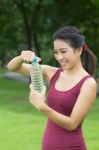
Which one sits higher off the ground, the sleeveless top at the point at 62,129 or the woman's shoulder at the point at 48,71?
the woman's shoulder at the point at 48,71

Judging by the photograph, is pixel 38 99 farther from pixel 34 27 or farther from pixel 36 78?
pixel 34 27

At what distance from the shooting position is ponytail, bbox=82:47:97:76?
3.43 m

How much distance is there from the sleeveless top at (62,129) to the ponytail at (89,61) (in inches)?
7.3

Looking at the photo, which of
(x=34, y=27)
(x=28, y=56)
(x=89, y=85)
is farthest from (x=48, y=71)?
(x=34, y=27)

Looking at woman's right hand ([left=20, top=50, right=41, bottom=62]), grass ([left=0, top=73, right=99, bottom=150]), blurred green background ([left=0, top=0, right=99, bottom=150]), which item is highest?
woman's right hand ([left=20, top=50, right=41, bottom=62])

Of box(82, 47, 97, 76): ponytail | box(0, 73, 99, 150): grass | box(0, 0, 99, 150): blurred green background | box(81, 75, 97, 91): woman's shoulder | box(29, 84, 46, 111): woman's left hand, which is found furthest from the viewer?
box(0, 0, 99, 150): blurred green background

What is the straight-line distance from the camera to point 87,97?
10.4ft

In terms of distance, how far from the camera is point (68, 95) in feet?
10.6

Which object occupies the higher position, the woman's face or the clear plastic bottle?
the woman's face

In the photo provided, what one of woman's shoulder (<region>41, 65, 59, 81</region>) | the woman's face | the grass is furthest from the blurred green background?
the woman's face

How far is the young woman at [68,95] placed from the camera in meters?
3.16

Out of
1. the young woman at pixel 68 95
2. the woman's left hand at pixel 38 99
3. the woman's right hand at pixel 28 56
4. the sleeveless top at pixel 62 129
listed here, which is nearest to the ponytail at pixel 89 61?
the young woman at pixel 68 95

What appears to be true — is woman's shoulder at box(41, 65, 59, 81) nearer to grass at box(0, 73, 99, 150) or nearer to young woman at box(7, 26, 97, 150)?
young woman at box(7, 26, 97, 150)

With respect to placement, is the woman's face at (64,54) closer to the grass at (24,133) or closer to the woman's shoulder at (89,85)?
the woman's shoulder at (89,85)
